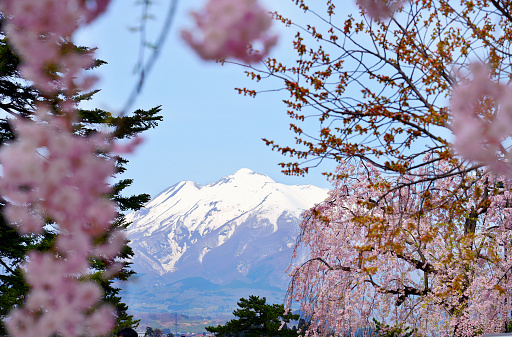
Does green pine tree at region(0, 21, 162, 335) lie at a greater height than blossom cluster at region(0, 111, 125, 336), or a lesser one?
greater

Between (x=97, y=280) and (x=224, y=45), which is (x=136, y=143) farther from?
(x=97, y=280)

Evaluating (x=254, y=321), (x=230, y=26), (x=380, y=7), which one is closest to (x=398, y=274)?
(x=380, y=7)

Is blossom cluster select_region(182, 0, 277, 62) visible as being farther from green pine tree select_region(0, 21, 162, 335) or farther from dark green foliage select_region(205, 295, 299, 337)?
dark green foliage select_region(205, 295, 299, 337)

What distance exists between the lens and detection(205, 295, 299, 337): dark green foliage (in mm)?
15406

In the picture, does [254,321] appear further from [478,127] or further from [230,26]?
[230,26]

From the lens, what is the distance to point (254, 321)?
51.5 ft

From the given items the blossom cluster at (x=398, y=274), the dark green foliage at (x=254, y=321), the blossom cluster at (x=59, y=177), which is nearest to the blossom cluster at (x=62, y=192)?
the blossom cluster at (x=59, y=177)

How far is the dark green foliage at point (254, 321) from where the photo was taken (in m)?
15.4

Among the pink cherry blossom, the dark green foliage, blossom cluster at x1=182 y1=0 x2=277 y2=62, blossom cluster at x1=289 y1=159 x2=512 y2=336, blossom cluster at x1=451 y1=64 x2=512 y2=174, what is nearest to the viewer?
blossom cluster at x1=182 y1=0 x2=277 y2=62

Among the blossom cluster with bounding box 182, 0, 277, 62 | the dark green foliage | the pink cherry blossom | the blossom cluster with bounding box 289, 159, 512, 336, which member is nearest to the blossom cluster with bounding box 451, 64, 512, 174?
the pink cherry blossom

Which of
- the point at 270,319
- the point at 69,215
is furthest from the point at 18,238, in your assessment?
the point at 69,215

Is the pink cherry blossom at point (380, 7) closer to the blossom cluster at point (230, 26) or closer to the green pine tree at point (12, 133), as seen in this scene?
the blossom cluster at point (230, 26)

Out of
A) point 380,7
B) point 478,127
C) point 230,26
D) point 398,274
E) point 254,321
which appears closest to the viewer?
point 230,26

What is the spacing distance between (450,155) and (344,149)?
1.22 m
